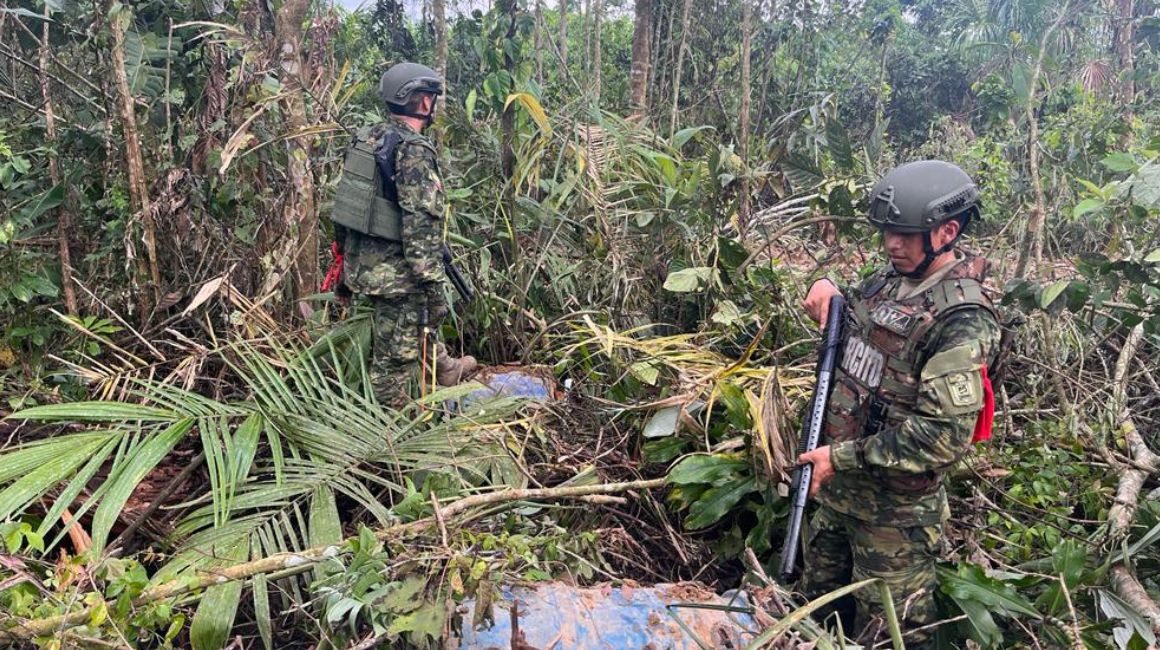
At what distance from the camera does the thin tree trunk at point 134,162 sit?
3404 mm

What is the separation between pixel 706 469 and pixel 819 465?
597mm

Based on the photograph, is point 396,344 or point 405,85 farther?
point 396,344

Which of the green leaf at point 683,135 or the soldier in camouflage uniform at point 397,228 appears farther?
the green leaf at point 683,135

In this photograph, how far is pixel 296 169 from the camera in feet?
12.1

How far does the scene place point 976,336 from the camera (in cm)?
194

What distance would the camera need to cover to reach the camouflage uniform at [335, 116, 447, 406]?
330 cm

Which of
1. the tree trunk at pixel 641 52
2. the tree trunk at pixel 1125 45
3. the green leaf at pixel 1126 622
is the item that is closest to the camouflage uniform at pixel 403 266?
the green leaf at pixel 1126 622

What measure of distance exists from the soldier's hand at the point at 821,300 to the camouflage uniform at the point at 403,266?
164cm

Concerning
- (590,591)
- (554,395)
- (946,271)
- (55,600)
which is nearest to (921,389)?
(946,271)

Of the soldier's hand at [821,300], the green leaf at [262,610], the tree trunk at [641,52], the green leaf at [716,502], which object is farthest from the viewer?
the tree trunk at [641,52]

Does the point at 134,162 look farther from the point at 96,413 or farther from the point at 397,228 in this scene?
the point at 96,413

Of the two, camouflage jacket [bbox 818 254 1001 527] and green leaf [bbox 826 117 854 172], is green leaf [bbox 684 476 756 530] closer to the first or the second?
camouflage jacket [bbox 818 254 1001 527]

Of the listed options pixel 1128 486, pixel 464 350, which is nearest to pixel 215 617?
pixel 464 350

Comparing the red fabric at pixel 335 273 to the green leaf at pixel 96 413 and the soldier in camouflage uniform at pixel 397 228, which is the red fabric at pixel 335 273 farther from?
the green leaf at pixel 96 413
